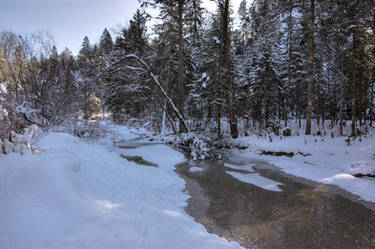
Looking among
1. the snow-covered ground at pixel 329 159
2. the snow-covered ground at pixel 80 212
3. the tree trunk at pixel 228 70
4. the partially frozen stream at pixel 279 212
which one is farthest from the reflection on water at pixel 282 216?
the tree trunk at pixel 228 70

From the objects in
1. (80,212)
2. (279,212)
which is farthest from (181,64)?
(80,212)

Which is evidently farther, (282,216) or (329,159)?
(329,159)

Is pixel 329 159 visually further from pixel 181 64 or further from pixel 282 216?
pixel 181 64

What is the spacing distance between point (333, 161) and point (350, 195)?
293 cm

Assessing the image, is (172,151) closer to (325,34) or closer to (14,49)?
(14,49)

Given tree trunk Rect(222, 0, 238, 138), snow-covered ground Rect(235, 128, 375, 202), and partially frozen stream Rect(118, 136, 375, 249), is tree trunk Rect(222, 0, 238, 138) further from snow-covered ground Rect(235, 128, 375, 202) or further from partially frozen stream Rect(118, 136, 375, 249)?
partially frozen stream Rect(118, 136, 375, 249)

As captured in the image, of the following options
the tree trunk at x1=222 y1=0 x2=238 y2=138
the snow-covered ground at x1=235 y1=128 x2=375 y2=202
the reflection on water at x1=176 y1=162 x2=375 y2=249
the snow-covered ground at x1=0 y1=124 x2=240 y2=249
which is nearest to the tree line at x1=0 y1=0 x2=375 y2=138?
the tree trunk at x1=222 y1=0 x2=238 y2=138

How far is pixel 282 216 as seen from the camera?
13.0ft

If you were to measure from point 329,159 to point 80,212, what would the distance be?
8.90 meters

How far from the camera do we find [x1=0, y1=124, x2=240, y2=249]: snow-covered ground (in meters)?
2.08

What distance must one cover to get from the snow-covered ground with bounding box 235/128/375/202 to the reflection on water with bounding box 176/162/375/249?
42.9 inches

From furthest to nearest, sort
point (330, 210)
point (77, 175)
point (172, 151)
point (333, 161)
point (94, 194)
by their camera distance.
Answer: point (172, 151), point (333, 161), point (330, 210), point (77, 175), point (94, 194)

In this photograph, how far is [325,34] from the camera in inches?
426

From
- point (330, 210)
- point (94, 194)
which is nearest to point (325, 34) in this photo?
point (330, 210)
